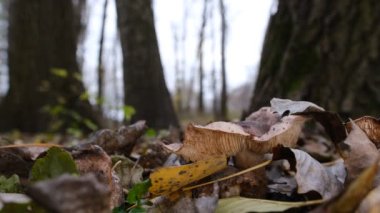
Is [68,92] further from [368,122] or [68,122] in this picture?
[368,122]

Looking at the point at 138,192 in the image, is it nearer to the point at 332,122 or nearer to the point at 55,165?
the point at 55,165

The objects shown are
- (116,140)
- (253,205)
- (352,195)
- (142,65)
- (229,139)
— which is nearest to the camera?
(352,195)

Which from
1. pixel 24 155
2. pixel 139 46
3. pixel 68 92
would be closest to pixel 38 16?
pixel 68 92

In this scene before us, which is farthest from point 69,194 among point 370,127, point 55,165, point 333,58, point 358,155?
point 333,58

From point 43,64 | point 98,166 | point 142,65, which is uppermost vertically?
point 98,166

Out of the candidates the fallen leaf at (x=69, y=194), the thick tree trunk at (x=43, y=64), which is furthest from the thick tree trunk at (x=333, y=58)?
the thick tree trunk at (x=43, y=64)

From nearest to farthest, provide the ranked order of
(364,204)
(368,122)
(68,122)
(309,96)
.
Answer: (364,204)
(368,122)
(309,96)
(68,122)

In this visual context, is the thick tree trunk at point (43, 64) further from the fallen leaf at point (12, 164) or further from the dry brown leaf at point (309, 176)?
the dry brown leaf at point (309, 176)
